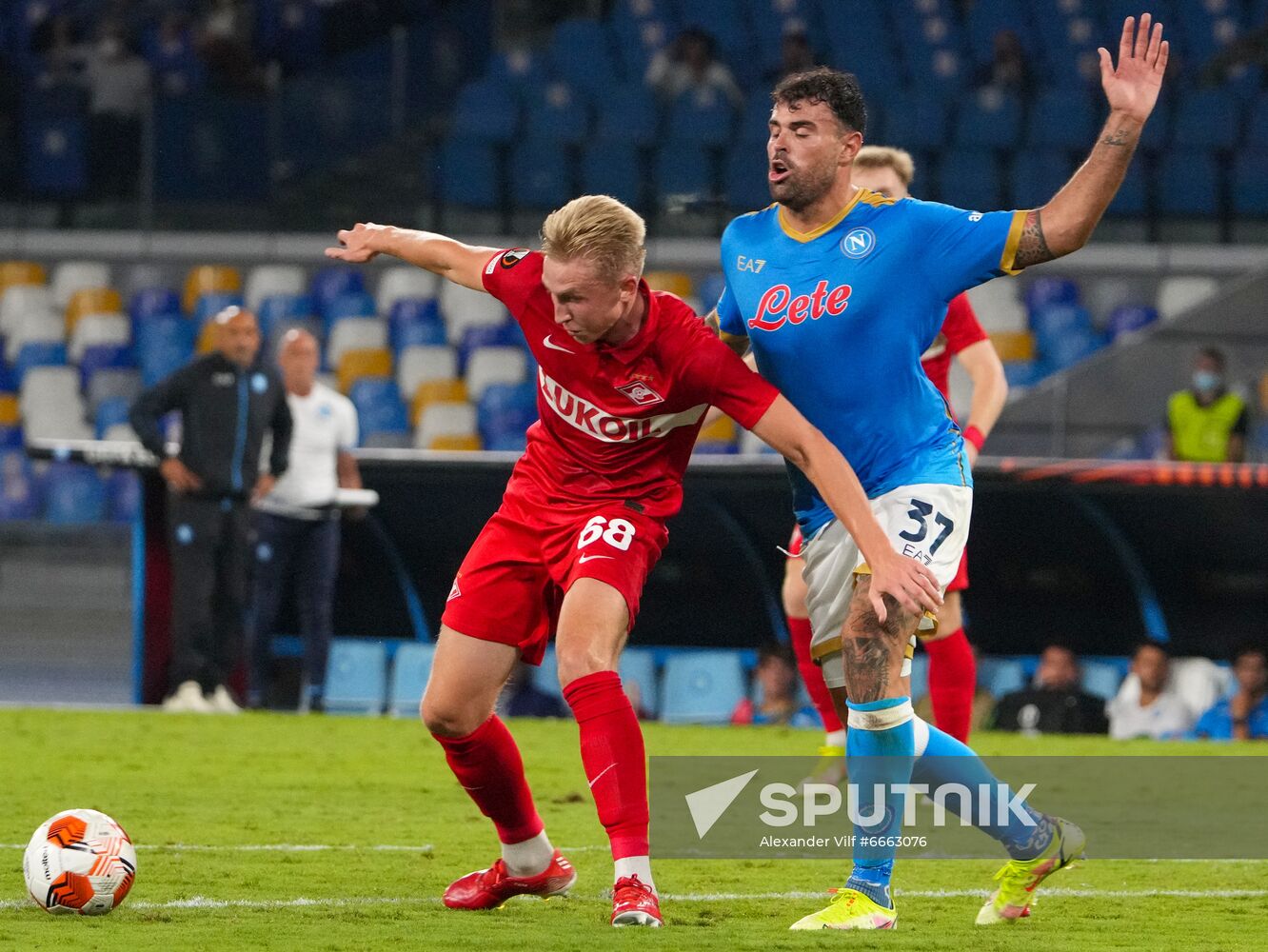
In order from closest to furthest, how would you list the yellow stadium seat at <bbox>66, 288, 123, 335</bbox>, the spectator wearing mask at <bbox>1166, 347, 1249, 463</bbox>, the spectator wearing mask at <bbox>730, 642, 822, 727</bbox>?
the spectator wearing mask at <bbox>730, 642, 822, 727</bbox>
the spectator wearing mask at <bbox>1166, 347, 1249, 463</bbox>
the yellow stadium seat at <bbox>66, 288, 123, 335</bbox>

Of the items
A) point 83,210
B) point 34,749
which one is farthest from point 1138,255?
point 34,749

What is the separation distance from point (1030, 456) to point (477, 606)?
A: 7.77 metres

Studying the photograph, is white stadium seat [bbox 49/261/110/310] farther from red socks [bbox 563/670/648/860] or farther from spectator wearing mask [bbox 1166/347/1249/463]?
red socks [bbox 563/670/648/860]

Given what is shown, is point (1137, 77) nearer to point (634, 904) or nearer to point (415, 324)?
point (634, 904)

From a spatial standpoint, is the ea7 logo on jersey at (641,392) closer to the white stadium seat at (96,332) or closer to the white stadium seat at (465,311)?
the white stadium seat at (465,311)

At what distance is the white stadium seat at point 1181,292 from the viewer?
1622 cm

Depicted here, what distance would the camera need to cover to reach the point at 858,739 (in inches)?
189

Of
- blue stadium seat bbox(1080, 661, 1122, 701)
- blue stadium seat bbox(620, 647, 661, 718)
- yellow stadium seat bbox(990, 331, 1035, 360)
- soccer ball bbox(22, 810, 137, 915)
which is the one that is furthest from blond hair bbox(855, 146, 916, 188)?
yellow stadium seat bbox(990, 331, 1035, 360)

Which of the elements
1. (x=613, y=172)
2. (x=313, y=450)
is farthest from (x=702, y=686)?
(x=613, y=172)

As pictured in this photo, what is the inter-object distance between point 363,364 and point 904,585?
42.2 ft

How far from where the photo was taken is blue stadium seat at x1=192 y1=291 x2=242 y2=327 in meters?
17.6

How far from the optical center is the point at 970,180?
16.4m

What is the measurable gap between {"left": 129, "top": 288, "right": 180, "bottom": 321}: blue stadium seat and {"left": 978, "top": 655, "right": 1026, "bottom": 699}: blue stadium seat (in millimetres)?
9112

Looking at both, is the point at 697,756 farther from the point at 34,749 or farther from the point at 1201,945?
the point at 1201,945
